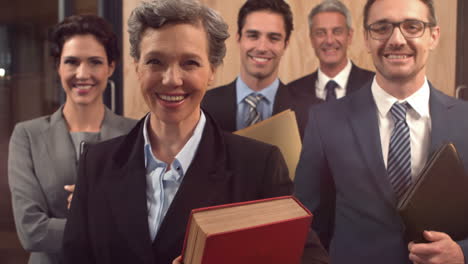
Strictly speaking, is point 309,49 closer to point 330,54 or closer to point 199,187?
point 330,54

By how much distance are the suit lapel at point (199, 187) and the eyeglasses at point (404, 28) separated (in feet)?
2.06

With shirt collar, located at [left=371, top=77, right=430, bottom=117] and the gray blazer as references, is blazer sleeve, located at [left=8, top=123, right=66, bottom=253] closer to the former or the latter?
the gray blazer

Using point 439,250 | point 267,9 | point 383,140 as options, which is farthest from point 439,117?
point 267,9

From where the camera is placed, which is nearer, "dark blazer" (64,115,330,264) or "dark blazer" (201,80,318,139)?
"dark blazer" (64,115,330,264)

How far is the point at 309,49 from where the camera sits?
1877 mm

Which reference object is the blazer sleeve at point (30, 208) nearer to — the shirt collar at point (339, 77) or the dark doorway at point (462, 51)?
the shirt collar at point (339, 77)

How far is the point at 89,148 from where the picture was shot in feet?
4.28

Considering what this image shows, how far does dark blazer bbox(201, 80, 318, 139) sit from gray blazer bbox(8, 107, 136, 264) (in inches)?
13.4

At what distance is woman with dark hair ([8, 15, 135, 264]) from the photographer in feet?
5.53

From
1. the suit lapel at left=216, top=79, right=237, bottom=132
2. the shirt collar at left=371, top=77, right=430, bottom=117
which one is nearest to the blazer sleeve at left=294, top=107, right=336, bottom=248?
the shirt collar at left=371, top=77, right=430, bottom=117

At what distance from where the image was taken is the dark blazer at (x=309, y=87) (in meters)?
1.79

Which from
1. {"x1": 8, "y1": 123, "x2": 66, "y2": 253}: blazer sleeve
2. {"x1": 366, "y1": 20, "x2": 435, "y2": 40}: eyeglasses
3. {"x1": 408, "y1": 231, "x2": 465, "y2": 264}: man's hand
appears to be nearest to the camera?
{"x1": 408, "y1": 231, "x2": 465, "y2": 264}: man's hand

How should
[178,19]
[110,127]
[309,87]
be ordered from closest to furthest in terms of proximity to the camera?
1. [178,19]
2. [110,127]
3. [309,87]

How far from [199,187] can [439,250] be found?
72cm
